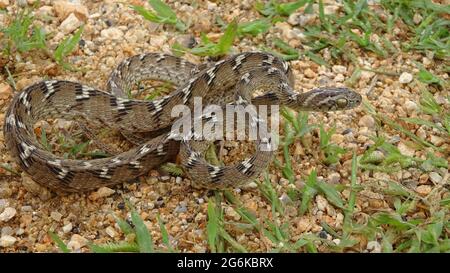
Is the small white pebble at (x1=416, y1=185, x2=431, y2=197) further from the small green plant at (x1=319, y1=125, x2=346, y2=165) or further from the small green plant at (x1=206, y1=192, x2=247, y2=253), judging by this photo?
the small green plant at (x1=206, y1=192, x2=247, y2=253)

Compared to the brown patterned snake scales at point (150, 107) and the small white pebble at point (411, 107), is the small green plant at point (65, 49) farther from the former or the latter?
the small white pebble at point (411, 107)

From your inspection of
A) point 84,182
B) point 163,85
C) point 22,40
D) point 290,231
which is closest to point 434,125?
point 290,231

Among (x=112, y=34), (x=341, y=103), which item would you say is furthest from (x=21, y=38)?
(x=341, y=103)

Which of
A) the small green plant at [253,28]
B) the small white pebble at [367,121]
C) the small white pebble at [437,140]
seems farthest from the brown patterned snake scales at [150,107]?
the small white pebble at [437,140]

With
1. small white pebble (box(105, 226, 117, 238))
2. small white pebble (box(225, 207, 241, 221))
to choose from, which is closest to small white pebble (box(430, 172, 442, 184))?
small white pebble (box(225, 207, 241, 221))

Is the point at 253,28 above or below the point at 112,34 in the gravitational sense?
below

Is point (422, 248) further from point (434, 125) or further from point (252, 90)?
point (252, 90)

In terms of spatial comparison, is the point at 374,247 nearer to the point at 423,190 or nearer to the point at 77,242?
the point at 423,190
